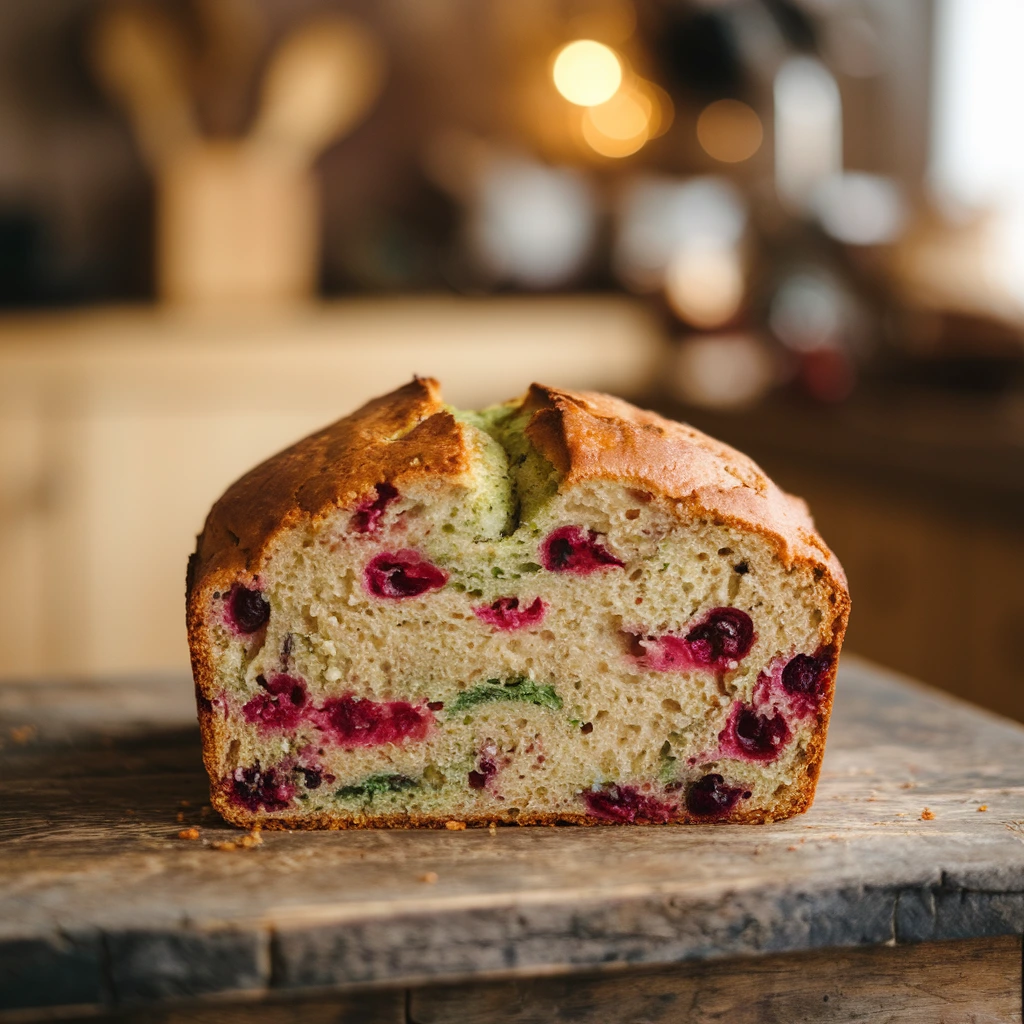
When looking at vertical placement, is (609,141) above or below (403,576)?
above

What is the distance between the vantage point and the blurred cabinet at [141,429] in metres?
3.65

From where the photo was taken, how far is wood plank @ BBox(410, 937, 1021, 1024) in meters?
1.14

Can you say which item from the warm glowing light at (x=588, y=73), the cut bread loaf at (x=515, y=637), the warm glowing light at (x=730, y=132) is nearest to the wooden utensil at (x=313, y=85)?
the warm glowing light at (x=588, y=73)

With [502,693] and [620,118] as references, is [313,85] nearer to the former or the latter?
[620,118]

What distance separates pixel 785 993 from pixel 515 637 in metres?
0.41

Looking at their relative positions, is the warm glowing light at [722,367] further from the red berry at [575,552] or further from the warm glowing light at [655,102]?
the red berry at [575,552]

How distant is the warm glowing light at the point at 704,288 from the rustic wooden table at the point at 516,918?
9.85 ft

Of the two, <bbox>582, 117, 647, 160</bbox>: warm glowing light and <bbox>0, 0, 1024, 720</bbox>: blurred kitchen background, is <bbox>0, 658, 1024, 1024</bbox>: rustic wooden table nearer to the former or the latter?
<bbox>0, 0, 1024, 720</bbox>: blurred kitchen background

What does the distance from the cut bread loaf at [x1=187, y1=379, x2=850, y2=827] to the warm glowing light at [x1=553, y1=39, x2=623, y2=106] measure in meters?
2.79

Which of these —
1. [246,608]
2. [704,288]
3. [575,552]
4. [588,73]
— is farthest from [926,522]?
[246,608]

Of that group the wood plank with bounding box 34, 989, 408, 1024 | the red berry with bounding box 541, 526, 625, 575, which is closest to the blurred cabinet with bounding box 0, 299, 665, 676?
the red berry with bounding box 541, 526, 625, 575

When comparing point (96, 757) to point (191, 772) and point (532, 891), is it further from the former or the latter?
point (532, 891)

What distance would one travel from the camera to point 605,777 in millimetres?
1369

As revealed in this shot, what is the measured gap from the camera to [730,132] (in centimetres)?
482
